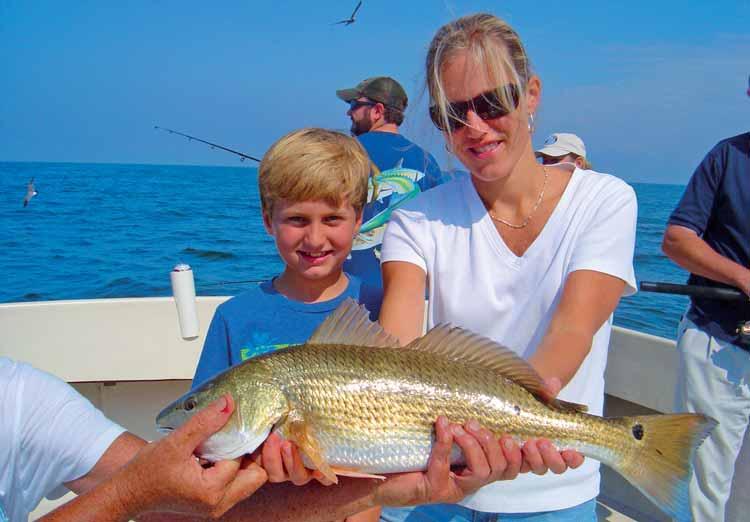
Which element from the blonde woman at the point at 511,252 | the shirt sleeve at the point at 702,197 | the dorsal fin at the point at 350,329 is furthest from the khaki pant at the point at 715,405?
the dorsal fin at the point at 350,329

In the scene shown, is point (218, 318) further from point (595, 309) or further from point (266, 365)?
point (595, 309)

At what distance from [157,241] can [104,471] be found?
1756 centimetres

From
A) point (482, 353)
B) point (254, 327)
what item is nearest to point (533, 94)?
point (482, 353)

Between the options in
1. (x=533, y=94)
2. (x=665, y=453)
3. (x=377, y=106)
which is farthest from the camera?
(x=377, y=106)

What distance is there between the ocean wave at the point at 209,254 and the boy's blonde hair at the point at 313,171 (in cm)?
1478

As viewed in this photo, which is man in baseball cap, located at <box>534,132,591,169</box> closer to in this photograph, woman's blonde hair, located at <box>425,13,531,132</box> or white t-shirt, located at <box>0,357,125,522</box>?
woman's blonde hair, located at <box>425,13,531,132</box>

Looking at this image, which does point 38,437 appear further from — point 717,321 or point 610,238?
point 717,321

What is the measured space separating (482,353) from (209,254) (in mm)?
15909

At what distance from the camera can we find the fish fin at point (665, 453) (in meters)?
2.06

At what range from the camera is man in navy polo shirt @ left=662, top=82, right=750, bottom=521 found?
3865 mm

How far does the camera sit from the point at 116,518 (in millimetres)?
1820

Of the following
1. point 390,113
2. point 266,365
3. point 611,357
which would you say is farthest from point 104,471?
point 390,113

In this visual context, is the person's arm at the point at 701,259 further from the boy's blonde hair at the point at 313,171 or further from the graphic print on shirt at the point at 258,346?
the graphic print on shirt at the point at 258,346

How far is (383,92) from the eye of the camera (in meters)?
5.74
